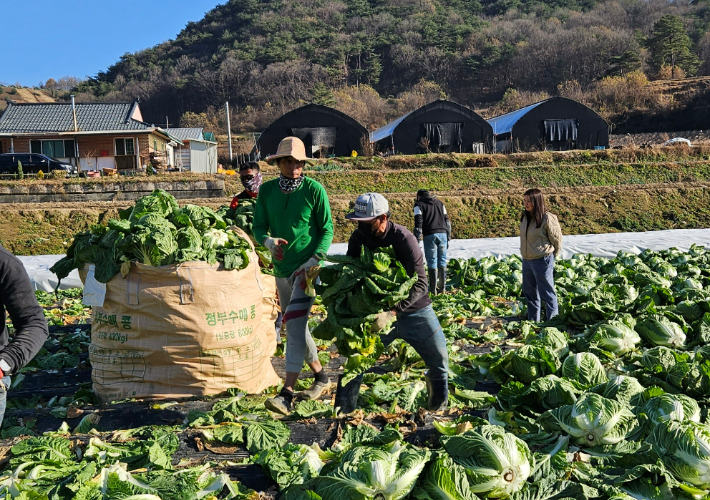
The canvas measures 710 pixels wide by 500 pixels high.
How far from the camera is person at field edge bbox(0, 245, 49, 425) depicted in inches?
113

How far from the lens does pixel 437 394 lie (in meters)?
4.32

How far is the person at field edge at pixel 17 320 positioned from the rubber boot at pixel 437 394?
2.55 meters

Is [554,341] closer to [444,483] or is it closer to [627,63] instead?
[444,483]

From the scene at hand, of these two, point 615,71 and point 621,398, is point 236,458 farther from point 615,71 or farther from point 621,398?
point 615,71

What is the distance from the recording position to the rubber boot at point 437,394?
4.29m

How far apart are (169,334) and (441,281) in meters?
6.24

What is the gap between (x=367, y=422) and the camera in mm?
4180

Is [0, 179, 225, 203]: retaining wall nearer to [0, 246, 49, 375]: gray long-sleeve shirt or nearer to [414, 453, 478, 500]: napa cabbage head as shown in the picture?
[0, 246, 49, 375]: gray long-sleeve shirt

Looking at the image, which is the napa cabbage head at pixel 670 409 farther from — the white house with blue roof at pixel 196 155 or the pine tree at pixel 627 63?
the pine tree at pixel 627 63

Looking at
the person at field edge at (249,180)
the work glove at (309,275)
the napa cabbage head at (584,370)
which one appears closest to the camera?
the napa cabbage head at (584,370)

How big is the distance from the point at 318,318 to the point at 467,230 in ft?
45.2

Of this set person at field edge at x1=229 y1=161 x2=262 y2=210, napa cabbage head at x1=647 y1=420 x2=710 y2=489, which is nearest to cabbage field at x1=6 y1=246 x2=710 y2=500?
napa cabbage head at x1=647 y1=420 x2=710 y2=489

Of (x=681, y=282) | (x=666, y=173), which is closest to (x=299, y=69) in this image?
(x=666, y=173)

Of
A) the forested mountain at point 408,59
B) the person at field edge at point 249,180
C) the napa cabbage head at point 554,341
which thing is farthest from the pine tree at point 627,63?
the napa cabbage head at point 554,341
